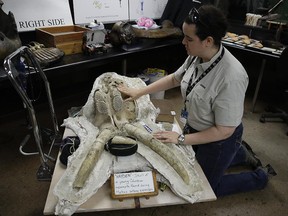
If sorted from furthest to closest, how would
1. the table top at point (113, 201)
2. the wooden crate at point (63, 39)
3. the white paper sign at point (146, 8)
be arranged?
the white paper sign at point (146, 8) → the wooden crate at point (63, 39) → the table top at point (113, 201)

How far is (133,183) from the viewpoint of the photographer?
121 cm

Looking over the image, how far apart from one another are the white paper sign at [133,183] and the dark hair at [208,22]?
2.50ft

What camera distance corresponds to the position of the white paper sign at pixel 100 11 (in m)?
2.82

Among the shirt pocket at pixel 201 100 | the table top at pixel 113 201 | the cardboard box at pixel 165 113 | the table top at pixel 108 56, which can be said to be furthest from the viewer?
the table top at pixel 108 56

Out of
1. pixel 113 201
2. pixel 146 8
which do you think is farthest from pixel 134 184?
pixel 146 8

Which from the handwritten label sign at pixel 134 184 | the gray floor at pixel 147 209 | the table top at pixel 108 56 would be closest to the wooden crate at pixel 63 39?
the table top at pixel 108 56

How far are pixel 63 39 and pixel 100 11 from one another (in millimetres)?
881

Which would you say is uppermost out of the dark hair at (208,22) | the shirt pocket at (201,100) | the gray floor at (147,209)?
the dark hair at (208,22)

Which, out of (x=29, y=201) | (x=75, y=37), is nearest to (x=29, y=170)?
(x=29, y=201)

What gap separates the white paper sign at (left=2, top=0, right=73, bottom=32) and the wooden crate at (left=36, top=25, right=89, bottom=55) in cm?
14

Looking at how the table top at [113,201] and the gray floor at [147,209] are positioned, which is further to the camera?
the gray floor at [147,209]

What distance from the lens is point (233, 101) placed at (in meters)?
1.22

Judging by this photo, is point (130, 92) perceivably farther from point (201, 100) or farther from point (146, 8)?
point (146, 8)

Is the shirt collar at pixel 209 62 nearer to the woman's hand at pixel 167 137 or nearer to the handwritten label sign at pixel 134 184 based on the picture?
the woman's hand at pixel 167 137
